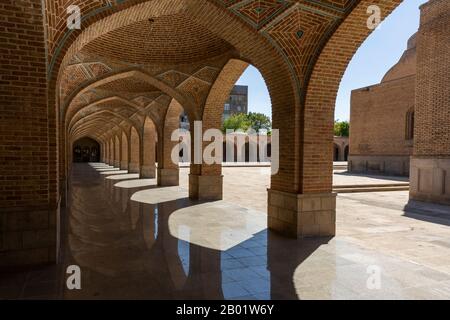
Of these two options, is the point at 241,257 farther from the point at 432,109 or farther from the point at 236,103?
the point at 236,103

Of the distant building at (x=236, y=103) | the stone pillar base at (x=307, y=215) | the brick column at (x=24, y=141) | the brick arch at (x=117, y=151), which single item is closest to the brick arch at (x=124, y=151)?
the brick arch at (x=117, y=151)

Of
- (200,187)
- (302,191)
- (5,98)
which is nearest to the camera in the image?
(5,98)

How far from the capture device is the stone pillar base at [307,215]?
5.93 meters

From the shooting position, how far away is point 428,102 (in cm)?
1091

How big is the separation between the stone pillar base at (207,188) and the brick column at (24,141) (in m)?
6.08

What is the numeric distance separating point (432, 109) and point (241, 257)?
9.44m

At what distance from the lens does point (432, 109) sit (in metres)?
10.8

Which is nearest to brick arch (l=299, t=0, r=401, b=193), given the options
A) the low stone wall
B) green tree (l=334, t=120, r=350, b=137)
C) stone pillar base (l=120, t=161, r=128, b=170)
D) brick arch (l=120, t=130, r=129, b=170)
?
the low stone wall

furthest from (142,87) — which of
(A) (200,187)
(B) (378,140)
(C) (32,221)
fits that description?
(B) (378,140)

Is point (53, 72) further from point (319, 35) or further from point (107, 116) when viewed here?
point (107, 116)

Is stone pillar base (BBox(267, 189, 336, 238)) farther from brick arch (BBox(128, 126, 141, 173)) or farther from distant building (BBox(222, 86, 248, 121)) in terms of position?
distant building (BBox(222, 86, 248, 121))

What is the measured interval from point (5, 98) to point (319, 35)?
489cm

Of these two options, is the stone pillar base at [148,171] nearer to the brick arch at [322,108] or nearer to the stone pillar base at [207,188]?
the stone pillar base at [207,188]

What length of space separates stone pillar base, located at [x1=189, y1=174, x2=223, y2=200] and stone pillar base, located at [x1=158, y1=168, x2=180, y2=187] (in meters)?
4.15
